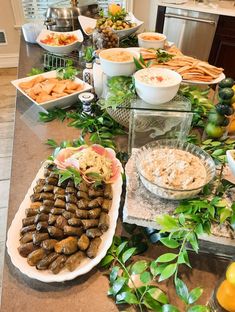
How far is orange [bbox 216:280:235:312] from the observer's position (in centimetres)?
49

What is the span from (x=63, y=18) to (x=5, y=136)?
3.11ft

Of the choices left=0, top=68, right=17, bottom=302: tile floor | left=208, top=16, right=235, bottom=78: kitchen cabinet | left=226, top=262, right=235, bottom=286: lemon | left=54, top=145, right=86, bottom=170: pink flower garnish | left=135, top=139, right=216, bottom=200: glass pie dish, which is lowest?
left=0, top=68, right=17, bottom=302: tile floor

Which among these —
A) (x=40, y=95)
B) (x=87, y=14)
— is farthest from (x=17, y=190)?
(x=87, y=14)

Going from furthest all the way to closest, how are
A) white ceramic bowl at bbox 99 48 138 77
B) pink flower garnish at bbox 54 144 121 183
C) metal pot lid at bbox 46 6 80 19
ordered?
metal pot lid at bbox 46 6 80 19, white ceramic bowl at bbox 99 48 138 77, pink flower garnish at bbox 54 144 121 183

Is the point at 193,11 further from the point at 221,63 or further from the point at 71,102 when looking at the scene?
the point at 71,102

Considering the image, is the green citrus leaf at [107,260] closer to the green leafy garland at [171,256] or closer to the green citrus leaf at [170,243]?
the green leafy garland at [171,256]

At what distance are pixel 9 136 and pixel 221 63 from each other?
200 centimetres

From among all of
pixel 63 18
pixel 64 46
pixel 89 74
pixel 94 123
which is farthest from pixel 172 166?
pixel 63 18

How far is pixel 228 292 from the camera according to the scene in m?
0.49

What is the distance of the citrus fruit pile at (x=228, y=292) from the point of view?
0.48 metres

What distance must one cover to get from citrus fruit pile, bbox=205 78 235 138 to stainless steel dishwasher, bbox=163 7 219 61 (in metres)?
1.78

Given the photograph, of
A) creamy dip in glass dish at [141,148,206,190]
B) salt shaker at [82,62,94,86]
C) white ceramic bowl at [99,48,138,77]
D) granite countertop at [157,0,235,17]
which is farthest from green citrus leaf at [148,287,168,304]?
granite countertop at [157,0,235,17]

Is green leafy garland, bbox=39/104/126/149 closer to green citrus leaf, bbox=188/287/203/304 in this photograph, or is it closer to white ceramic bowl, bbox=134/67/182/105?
white ceramic bowl, bbox=134/67/182/105

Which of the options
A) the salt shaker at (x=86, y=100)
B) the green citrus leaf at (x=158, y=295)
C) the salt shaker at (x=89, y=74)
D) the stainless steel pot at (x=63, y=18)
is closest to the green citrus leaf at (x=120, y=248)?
the green citrus leaf at (x=158, y=295)
